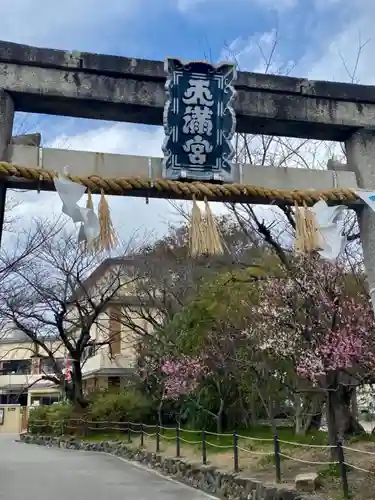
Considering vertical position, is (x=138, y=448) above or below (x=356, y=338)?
below

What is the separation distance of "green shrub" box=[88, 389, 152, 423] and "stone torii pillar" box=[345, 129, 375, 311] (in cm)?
1869

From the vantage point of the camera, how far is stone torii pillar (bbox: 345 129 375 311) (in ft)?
17.2

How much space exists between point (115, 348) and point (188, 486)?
1996cm

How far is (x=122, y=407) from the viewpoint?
911 inches

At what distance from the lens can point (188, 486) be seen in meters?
12.1

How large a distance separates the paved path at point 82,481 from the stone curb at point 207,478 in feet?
0.92

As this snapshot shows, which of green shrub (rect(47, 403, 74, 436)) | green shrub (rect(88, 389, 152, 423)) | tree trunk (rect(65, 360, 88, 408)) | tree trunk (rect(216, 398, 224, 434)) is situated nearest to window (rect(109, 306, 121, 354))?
tree trunk (rect(65, 360, 88, 408))

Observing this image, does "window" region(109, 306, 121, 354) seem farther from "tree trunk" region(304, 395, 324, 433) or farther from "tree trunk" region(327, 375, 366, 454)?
"tree trunk" region(327, 375, 366, 454)

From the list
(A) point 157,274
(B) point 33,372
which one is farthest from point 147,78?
(B) point 33,372

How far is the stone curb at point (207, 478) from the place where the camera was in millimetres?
8781

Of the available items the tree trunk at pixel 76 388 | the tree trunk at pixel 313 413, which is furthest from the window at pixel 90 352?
the tree trunk at pixel 313 413

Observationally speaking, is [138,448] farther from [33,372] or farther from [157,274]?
[33,372]

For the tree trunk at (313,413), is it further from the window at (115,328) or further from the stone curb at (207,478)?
the window at (115,328)

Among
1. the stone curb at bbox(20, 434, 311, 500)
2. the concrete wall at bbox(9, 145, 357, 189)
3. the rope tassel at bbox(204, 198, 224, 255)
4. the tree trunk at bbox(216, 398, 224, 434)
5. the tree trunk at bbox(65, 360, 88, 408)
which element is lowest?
the stone curb at bbox(20, 434, 311, 500)
